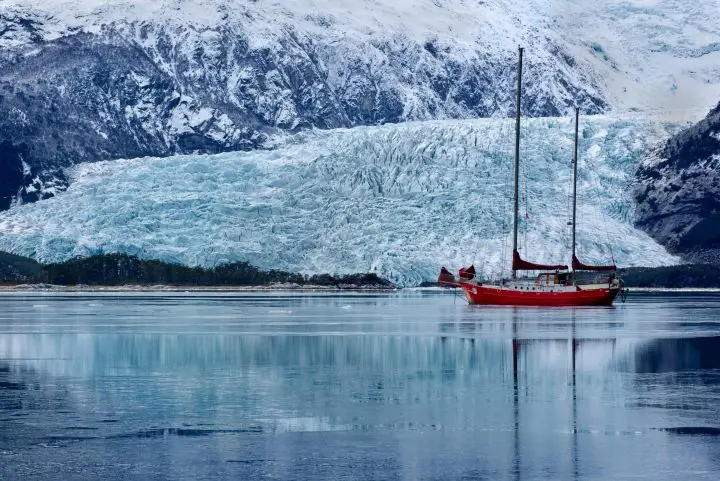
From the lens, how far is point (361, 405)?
1844 cm

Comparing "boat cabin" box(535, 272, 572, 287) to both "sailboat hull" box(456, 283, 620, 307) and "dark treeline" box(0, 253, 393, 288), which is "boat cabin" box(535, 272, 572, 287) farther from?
"dark treeline" box(0, 253, 393, 288)

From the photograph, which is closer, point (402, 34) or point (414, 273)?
point (414, 273)

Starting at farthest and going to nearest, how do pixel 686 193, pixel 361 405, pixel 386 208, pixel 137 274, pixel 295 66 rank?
1. pixel 295 66
2. pixel 686 193
3. pixel 137 274
4. pixel 386 208
5. pixel 361 405

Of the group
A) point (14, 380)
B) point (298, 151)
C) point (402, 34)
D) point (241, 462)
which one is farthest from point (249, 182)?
point (241, 462)

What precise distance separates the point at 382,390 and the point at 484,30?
355 ft

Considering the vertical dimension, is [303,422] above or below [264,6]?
below

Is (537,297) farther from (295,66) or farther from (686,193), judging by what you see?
(295,66)

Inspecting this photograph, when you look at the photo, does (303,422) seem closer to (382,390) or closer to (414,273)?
(382,390)

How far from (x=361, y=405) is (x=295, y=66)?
106048 mm

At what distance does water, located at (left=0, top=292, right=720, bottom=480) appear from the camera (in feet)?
46.9

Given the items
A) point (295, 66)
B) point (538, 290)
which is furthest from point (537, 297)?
point (295, 66)

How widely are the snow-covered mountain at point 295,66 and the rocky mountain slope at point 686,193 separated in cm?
1873

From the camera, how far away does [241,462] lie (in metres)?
14.4

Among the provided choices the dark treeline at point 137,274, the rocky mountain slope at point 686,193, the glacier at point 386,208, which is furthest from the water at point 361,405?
the rocky mountain slope at point 686,193
